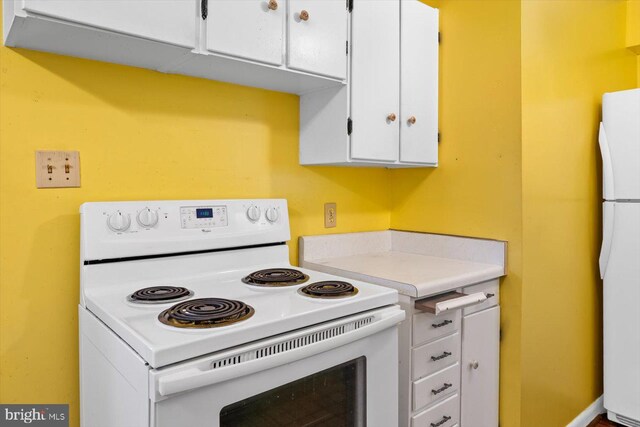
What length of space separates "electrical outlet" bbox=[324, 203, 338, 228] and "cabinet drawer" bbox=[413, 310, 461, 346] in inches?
28.3

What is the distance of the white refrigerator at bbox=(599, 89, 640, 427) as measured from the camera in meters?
2.15

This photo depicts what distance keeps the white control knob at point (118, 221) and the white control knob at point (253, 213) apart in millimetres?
449

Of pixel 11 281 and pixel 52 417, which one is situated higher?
pixel 11 281

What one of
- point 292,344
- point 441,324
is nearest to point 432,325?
point 441,324

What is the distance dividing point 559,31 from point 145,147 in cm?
195

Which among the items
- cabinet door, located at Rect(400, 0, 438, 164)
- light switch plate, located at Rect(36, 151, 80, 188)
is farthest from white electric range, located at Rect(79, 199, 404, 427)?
cabinet door, located at Rect(400, 0, 438, 164)

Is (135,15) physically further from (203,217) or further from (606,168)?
(606,168)

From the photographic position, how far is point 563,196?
7.04 feet

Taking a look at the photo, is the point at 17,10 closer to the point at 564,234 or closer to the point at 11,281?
the point at 11,281

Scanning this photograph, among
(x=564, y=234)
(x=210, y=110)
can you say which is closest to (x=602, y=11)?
(x=564, y=234)

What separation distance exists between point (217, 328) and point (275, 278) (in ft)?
1.64

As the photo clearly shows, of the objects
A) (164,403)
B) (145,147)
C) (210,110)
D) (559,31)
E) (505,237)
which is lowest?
(164,403)

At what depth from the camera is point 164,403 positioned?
2.86ft

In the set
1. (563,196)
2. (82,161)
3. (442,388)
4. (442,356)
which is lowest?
(442,388)
